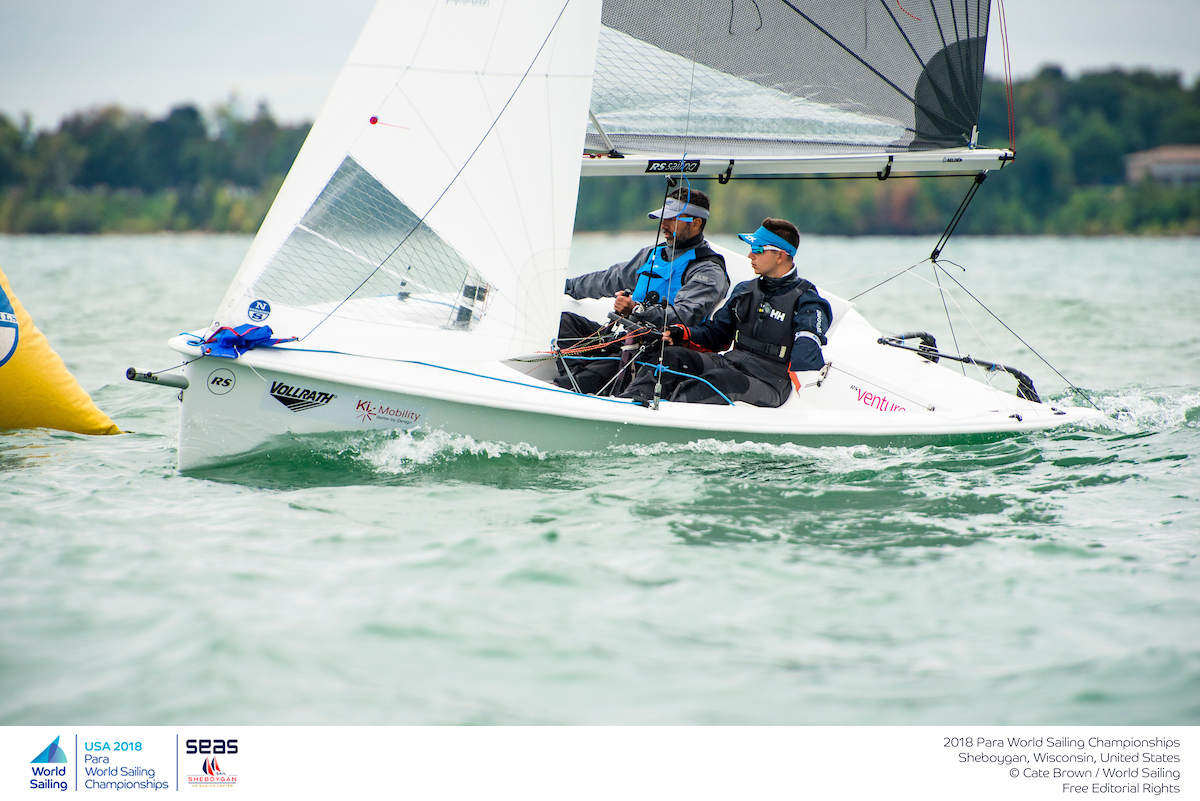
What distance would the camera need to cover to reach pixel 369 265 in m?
3.75

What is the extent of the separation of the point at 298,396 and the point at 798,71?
111 inches

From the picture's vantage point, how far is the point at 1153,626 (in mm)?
2510

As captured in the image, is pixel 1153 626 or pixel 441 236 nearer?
pixel 1153 626

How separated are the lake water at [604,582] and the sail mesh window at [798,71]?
5.48 ft

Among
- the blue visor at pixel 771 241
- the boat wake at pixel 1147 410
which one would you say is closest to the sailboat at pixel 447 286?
the blue visor at pixel 771 241

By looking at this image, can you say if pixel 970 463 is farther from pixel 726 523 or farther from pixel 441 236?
pixel 441 236

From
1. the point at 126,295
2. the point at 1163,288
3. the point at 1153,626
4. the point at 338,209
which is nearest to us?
the point at 1153,626

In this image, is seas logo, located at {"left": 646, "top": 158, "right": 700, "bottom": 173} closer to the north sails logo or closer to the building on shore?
the north sails logo

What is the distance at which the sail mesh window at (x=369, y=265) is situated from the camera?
3.67m

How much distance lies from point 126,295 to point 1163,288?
1497 cm

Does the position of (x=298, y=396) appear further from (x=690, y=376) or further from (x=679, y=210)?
(x=679, y=210)

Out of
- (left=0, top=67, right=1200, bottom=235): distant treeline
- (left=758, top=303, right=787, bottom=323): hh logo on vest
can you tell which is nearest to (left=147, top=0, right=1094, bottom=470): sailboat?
(left=758, top=303, right=787, bottom=323): hh logo on vest
